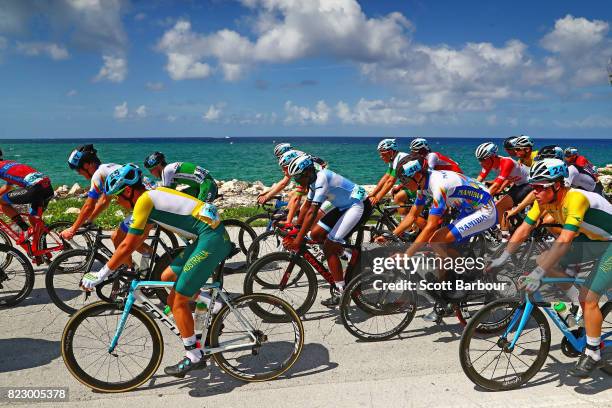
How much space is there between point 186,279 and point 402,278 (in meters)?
2.65

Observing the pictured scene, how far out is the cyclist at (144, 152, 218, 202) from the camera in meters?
8.05

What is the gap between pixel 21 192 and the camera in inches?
303

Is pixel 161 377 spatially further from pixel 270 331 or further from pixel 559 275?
pixel 559 275

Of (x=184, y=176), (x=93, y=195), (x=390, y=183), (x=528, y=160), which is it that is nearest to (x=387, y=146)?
(x=390, y=183)

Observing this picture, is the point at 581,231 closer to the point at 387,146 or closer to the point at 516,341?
the point at 516,341

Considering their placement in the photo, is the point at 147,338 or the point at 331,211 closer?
the point at 147,338

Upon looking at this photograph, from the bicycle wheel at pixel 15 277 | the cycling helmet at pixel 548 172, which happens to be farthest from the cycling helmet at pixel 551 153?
the bicycle wheel at pixel 15 277

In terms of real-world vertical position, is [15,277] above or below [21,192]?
below

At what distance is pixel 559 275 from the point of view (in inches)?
189

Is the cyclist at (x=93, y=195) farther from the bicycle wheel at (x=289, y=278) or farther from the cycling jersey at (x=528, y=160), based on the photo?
the cycling jersey at (x=528, y=160)

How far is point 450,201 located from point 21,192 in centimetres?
715

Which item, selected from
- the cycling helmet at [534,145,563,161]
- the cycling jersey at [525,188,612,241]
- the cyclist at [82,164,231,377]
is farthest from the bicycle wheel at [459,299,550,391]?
the cycling helmet at [534,145,563,161]

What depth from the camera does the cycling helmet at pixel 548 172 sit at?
4.30 m

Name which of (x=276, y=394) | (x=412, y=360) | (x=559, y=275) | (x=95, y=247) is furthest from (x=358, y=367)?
(x=95, y=247)
